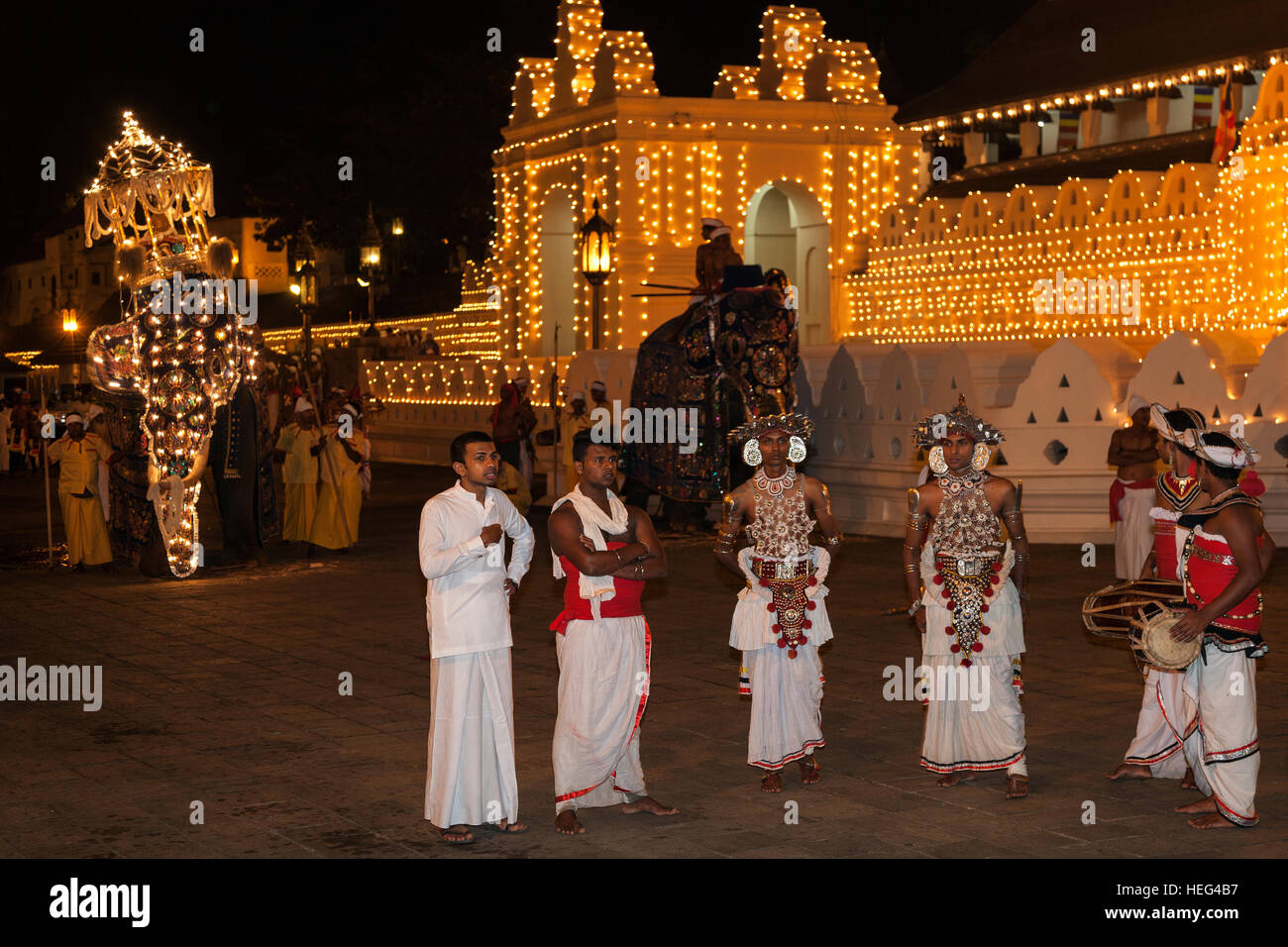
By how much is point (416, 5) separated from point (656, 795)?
4429 centimetres

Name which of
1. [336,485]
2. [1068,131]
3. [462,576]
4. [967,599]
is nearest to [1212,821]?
[967,599]

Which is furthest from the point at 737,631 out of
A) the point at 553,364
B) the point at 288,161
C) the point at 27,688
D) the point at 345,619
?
the point at 288,161

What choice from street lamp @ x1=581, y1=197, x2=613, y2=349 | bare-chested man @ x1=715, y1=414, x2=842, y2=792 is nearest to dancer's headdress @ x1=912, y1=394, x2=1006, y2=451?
bare-chested man @ x1=715, y1=414, x2=842, y2=792

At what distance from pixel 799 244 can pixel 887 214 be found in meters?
1.53

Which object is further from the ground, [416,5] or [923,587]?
[416,5]

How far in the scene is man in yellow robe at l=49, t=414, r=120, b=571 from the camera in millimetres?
15492

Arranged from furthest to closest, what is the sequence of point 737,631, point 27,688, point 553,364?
point 553,364 < point 27,688 < point 737,631

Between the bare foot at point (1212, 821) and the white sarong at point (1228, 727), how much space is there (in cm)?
3

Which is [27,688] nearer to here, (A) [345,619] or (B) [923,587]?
(A) [345,619]

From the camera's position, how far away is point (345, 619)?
1227 centimetres

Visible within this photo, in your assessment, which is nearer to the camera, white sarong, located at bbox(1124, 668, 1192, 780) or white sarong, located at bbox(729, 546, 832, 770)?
white sarong, located at bbox(1124, 668, 1192, 780)

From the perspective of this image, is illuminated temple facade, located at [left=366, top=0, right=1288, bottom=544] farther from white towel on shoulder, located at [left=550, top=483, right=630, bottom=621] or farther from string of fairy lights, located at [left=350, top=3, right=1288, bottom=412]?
white towel on shoulder, located at [left=550, top=483, right=630, bottom=621]

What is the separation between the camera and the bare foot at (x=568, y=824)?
6.75 metres

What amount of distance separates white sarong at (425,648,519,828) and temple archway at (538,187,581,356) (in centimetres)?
2198
